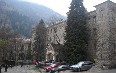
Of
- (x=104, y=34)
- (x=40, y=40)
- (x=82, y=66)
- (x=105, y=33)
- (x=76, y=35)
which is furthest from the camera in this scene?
(x=40, y=40)

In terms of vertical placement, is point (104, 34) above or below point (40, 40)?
below

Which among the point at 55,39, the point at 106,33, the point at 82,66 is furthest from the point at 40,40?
the point at 82,66

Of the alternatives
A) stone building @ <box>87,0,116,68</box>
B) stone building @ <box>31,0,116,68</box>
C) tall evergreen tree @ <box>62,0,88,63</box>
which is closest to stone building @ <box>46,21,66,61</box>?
tall evergreen tree @ <box>62,0,88,63</box>

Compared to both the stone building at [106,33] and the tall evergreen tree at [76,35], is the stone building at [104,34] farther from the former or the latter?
the tall evergreen tree at [76,35]

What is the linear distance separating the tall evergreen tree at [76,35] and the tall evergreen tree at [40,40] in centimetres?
2242

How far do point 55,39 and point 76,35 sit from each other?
2202 centimetres

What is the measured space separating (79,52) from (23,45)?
4523cm

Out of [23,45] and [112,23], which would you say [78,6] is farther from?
[23,45]

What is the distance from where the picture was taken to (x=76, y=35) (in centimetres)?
5016

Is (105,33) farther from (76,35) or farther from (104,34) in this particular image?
(76,35)

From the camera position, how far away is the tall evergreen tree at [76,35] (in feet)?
161

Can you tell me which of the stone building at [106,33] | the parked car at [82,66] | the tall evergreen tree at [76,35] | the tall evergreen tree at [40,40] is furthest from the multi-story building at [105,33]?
the tall evergreen tree at [40,40]

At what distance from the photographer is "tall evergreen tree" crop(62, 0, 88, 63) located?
161 feet

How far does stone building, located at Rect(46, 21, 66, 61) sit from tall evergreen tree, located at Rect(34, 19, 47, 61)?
1.90 metres
